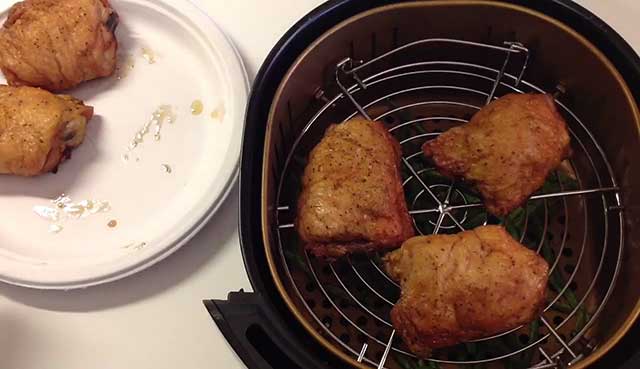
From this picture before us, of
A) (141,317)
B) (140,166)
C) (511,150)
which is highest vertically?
(511,150)

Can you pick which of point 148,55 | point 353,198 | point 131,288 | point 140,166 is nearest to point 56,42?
point 148,55

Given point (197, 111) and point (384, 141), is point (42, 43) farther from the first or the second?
point (384, 141)

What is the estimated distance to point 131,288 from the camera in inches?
41.9

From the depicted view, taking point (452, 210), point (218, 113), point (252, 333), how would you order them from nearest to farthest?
point (252, 333) → point (452, 210) → point (218, 113)

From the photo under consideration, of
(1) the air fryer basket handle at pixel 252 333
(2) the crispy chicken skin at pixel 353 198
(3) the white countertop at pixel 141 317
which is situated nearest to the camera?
(1) the air fryer basket handle at pixel 252 333

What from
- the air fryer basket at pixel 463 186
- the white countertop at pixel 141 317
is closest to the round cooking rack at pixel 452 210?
the air fryer basket at pixel 463 186

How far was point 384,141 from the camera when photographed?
3.22 ft

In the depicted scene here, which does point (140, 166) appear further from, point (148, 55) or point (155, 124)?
point (148, 55)

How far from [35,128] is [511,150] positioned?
0.78 m

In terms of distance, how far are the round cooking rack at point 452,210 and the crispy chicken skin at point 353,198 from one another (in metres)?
0.08

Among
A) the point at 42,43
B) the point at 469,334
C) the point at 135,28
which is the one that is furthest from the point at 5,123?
the point at 469,334

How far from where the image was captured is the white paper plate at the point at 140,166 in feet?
3.41

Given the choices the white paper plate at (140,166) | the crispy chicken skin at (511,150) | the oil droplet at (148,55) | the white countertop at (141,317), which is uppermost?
the crispy chicken skin at (511,150)

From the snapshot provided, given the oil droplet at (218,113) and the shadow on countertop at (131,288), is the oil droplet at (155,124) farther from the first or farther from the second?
the shadow on countertop at (131,288)
